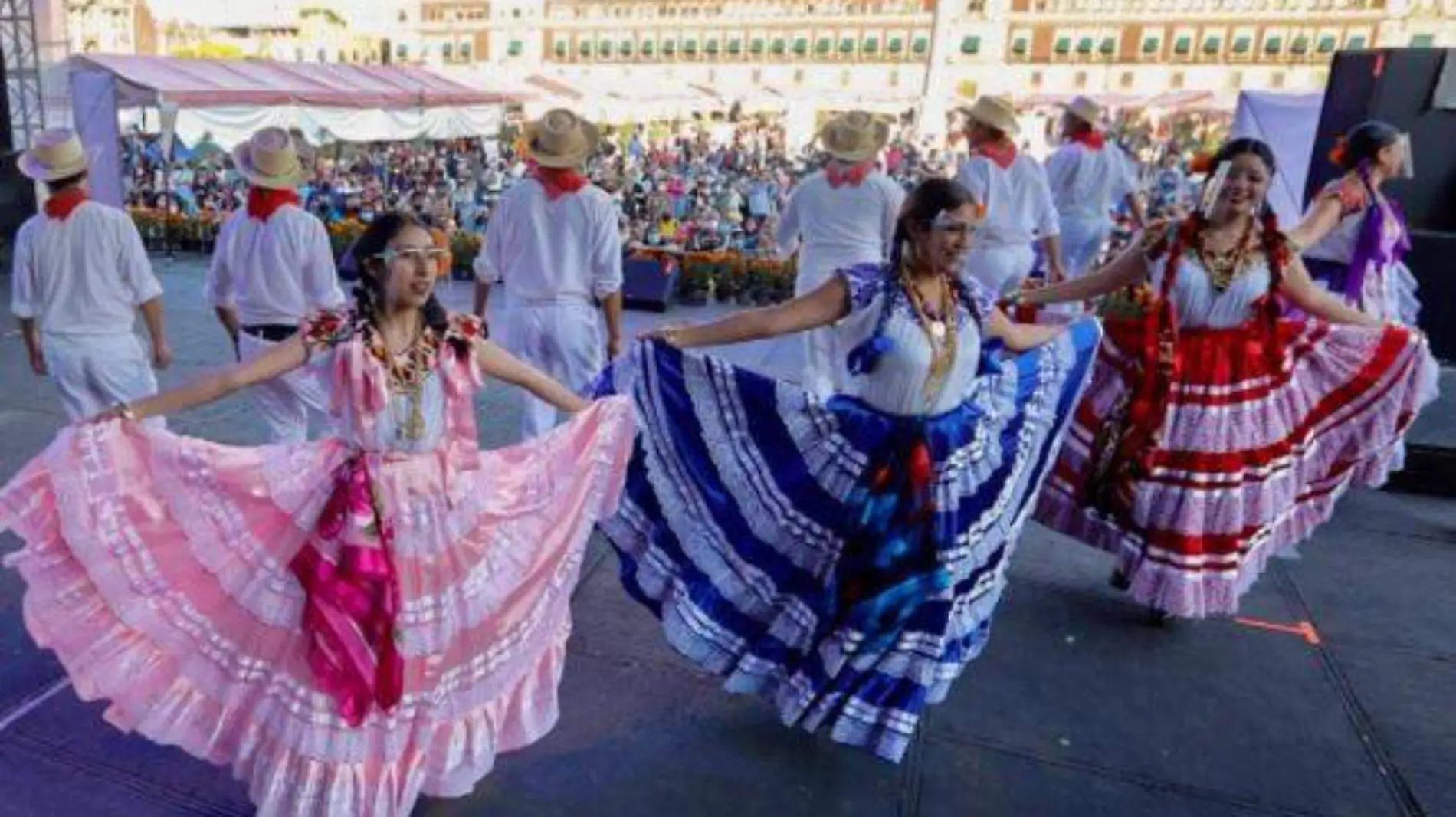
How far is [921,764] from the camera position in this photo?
3.21 meters

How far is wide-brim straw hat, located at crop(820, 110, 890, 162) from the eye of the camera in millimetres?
5516

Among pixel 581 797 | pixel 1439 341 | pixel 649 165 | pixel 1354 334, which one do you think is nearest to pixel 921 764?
pixel 581 797

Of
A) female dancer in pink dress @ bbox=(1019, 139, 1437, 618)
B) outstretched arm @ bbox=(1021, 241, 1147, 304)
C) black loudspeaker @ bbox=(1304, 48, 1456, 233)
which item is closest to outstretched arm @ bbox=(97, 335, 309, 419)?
outstretched arm @ bbox=(1021, 241, 1147, 304)

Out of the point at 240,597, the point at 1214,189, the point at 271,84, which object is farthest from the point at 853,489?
the point at 271,84

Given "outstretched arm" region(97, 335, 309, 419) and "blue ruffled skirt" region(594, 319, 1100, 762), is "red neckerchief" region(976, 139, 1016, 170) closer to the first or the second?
"blue ruffled skirt" region(594, 319, 1100, 762)

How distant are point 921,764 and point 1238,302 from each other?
202 centimetres

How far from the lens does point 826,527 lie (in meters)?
3.11

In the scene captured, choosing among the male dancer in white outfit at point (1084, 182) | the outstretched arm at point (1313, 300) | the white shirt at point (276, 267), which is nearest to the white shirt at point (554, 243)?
the white shirt at point (276, 267)

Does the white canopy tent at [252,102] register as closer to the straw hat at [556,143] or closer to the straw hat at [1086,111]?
the straw hat at [556,143]

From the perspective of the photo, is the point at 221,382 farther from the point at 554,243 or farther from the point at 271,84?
the point at 271,84

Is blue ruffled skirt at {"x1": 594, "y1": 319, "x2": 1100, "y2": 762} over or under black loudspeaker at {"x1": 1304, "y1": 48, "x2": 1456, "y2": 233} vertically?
under

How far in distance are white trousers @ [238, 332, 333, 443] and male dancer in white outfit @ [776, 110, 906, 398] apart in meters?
2.68

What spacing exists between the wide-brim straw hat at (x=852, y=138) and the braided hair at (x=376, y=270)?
10.6 feet

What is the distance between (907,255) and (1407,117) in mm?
7704
